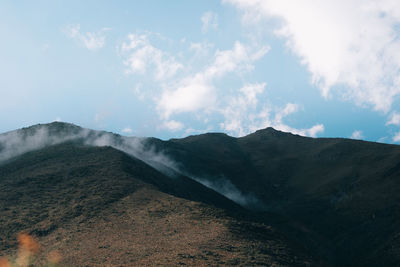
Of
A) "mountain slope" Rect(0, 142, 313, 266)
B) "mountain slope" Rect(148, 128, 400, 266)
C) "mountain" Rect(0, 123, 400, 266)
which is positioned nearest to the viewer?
"mountain slope" Rect(0, 142, 313, 266)

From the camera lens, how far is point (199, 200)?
7556cm

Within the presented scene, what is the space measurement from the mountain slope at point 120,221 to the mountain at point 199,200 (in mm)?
215

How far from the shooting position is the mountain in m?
43.7

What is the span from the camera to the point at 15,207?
187 feet

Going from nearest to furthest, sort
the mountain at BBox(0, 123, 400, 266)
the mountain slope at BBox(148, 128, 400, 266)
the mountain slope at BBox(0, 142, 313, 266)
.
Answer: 1. the mountain slope at BBox(0, 142, 313, 266)
2. the mountain at BBox(0, 123, 400, 266)
3. the mountain slope at BBox(148, 128, 400, 266)

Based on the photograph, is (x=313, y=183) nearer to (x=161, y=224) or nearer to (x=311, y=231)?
(x=311, y=231)

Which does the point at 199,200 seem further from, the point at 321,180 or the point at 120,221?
the point at 321,180

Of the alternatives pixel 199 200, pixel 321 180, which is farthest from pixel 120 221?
pixel 321 180

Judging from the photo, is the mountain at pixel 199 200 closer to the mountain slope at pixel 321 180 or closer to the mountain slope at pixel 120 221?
the mountain slope at pixel 120 221

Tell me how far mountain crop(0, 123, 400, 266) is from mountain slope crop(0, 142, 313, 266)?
22 centimetres

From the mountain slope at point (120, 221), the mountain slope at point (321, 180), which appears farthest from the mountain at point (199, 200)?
the mountain slope at point (321, 180)

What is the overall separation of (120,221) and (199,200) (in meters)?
27.4

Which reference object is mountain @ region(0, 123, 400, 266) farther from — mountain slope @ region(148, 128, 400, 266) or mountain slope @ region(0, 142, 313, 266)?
mountain slope @ region(148, 128, 400, 266)

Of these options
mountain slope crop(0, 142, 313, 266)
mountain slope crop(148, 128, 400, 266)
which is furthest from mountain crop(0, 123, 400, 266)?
mountain slope crop(148, 128, 400, 266)
